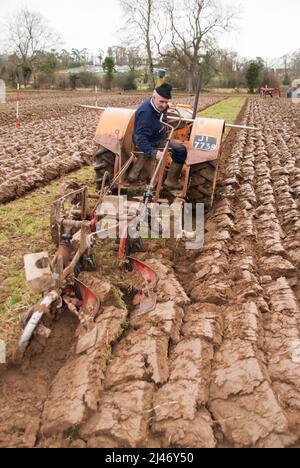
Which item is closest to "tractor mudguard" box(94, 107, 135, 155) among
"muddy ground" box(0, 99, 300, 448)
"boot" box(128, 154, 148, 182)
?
"boot" box(128, 154, 148, 182)

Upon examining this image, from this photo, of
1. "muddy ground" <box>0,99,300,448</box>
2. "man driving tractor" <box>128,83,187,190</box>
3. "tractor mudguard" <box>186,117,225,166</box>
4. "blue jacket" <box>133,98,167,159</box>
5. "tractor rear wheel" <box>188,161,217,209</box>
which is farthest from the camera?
"tractor rear wheel" <box>188,161,217,209</box>

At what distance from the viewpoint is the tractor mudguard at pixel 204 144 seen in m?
4.97

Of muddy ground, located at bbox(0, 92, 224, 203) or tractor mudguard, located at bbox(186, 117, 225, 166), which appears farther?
muddy ground, located at bbox(0, 92, 224, 203)

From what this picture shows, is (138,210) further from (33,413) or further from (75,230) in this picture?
(33,413)

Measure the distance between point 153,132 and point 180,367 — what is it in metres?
2.84

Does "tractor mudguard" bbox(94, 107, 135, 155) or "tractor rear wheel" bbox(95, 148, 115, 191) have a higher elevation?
"tractor mudguard" bbox(94, 107, 135, 155)

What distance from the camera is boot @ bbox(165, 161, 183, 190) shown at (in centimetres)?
521

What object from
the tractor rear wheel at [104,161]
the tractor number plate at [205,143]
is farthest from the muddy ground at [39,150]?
the tractor number plate at [205,143]

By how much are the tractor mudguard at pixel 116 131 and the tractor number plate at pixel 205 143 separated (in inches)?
31.3

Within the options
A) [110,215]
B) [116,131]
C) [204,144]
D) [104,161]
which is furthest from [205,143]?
[110,215]

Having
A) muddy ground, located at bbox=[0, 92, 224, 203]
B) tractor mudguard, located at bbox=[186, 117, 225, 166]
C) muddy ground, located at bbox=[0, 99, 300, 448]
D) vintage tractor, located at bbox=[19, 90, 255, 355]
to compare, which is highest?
tractor mudguard, located at bbox=[186, 117, 225, 166]

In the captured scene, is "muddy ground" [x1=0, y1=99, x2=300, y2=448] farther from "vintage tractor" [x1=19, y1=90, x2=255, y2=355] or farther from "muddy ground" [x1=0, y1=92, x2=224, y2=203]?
"muddy ground" [x1=0, y1=92, x2=224, y2=203]

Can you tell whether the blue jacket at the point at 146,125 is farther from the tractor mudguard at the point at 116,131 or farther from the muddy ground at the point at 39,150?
the muddy ground at the point at 39,150

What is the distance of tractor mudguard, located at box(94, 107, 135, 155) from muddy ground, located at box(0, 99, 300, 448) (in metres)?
1.48
